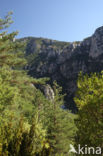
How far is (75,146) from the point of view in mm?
6645

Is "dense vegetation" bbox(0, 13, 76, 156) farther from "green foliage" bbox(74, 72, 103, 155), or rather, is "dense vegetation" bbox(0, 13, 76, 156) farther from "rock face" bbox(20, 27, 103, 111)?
"rock face" bbox(20, 27, 103, 111)

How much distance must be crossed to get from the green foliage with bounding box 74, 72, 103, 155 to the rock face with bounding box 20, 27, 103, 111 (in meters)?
107

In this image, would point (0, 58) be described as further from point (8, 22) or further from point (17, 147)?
point (17, 147)

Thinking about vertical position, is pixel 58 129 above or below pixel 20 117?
below

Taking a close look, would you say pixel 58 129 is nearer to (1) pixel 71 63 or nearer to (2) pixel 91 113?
(2) pixel 91 113

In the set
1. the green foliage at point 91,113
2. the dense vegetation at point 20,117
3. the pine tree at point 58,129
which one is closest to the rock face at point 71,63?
the pine tree at point 58,129

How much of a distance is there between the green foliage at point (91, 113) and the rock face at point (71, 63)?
10681cm

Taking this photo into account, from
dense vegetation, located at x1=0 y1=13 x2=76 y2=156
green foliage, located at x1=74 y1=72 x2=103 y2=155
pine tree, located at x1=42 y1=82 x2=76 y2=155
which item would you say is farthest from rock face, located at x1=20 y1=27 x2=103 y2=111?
green foliage, located at x1=74 y1=72 x2=103 y2=155

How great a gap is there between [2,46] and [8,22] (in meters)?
4.16

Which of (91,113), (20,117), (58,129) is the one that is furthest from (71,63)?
(20,117)

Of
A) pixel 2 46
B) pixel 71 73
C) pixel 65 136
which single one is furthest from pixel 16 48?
pixel 71 73

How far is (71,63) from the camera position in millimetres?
138875

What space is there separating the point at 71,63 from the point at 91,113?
443 feet

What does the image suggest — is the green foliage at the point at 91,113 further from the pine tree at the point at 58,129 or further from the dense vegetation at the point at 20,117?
the pine tree at the point at 58,129
